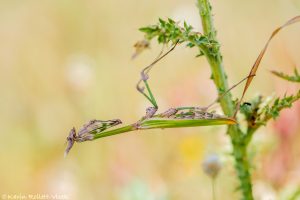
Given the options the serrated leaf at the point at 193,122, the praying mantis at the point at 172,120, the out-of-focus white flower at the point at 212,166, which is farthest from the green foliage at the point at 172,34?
the out-of-focus white flower at the point at 212,166

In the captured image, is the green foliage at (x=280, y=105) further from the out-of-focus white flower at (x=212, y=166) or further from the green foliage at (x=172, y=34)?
the out-of-focus white flower at (x=212, y=166)

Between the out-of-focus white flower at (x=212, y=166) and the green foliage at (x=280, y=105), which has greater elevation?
the green foliage at (x=280, y=105)

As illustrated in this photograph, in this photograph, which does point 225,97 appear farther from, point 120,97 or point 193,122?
point 120,97

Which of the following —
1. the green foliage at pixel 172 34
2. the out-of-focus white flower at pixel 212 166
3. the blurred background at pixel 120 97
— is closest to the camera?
the green foliage at pixel 172 34

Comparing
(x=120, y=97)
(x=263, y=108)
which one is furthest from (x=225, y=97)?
(x=120, y=97)

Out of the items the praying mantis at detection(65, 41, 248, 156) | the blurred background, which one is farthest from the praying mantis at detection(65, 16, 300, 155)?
the blurred background

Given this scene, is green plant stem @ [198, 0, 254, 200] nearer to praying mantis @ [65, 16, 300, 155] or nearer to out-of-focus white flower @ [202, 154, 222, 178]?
praying mantis @ [65, 16, 300, 155]
